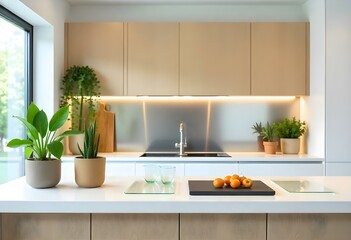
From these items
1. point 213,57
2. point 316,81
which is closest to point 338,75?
point 316,81

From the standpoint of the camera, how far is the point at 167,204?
1684 millimetres

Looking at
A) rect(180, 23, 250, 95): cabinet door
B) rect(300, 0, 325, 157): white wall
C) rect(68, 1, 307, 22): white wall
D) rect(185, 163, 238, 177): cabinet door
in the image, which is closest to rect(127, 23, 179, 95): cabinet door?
rect(180, 23, 250, 95): cabinet door

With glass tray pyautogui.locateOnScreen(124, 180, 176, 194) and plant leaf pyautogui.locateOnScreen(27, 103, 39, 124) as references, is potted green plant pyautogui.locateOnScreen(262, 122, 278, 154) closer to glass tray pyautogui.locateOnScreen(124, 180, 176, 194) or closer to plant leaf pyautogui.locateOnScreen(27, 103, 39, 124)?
glass tray pyautogui.locateOnScreen(124, 180, 176, 194)

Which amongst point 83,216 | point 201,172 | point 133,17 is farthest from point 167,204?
point 133,17

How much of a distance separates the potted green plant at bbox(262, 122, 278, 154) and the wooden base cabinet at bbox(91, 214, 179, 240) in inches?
91.0

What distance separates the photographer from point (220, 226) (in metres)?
1.85

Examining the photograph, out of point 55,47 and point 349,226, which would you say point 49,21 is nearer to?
point 55,47

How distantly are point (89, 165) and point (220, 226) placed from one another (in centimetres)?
76

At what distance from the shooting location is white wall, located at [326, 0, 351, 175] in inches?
138

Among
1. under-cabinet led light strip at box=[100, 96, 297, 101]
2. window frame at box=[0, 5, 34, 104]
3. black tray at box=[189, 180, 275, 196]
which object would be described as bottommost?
black tray at box=[189, 180, 275, 196]

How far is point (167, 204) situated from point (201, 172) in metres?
1.92

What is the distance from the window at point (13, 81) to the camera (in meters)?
2.98

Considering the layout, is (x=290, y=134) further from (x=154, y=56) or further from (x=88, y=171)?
(x=88, y=171)

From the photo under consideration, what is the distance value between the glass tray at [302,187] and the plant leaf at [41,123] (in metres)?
1.33
